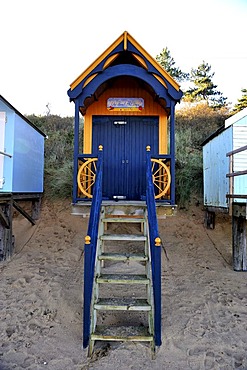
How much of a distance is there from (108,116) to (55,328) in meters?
5.23

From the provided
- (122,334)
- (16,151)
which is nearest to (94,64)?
(16,151)

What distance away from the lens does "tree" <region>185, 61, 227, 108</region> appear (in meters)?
24.5

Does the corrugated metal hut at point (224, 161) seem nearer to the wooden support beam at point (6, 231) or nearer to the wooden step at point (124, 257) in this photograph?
the wooden step at point (124, 257)

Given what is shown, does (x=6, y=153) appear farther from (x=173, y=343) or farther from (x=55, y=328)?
(x=173, y=343)

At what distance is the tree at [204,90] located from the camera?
2445 cm

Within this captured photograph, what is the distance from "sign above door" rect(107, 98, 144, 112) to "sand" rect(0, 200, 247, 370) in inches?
161

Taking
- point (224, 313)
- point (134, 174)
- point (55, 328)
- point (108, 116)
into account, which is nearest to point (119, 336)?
point (55, 328)

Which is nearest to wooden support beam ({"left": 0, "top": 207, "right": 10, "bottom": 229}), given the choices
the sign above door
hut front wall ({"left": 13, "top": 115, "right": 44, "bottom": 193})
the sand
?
hut front wall ({"left": 13, "top": 115, "right": 44, "bottom": 193})

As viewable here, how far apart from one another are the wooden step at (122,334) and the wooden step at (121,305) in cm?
31

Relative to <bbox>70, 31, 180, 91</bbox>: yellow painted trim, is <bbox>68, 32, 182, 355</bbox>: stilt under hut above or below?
below

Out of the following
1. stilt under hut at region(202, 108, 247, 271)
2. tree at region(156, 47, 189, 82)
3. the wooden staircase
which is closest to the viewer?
the wooden staircase

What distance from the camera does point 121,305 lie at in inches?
168

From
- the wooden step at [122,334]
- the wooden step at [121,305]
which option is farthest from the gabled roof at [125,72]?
the wooden step at [122,334]

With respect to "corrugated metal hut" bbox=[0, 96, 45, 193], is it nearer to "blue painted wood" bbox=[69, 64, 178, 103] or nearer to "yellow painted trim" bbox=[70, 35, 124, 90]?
"yellow painted trim" bbox=[70, 35, 124, 90]
